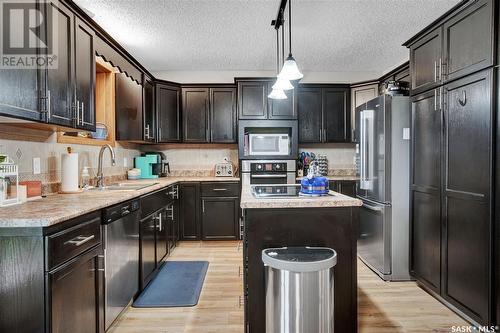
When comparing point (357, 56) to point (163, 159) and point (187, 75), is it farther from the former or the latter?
point (163, 159)

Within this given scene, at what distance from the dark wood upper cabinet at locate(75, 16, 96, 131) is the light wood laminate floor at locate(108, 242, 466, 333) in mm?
1564

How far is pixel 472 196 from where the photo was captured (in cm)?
199

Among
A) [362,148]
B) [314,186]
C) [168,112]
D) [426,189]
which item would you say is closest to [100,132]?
[168,112]

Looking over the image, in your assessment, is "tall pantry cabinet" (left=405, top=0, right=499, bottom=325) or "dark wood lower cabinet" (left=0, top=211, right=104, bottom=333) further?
"tall pantry cabinet" (left=405, top=0, right=499, bottom=325)

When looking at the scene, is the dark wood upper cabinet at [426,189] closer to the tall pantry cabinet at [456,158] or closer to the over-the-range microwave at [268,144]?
the tall pantry cabinet at [456,158]

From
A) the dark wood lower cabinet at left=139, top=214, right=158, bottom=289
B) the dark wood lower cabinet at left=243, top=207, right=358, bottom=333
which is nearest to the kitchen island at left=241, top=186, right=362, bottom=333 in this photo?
the dark wood lower cabinet at left=243, top=207, right=358, bottom=333

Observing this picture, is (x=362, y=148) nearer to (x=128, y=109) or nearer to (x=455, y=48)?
(x=455, y=48)

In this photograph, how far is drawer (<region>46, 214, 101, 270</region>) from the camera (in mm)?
1353

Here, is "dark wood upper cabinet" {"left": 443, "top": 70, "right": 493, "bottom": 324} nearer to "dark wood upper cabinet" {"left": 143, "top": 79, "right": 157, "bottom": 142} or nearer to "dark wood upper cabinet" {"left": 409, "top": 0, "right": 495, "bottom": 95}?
"dark wood upper cabinet" {"left": 409, "top": 0, "right": 495, "bottom": 95}

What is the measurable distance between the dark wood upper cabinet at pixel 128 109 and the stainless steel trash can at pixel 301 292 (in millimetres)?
2473

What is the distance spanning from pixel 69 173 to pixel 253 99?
2605mm

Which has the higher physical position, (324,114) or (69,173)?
(324,114)

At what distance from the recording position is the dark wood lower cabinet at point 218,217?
4.12m

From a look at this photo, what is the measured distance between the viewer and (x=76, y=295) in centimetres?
156
